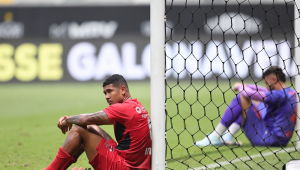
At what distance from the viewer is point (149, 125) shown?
3.17m

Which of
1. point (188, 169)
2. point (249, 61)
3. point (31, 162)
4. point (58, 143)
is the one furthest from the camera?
point (249, 61)

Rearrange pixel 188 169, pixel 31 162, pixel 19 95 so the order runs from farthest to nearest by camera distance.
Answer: pixel 19 95
pixel 31 162
pixel 188 169

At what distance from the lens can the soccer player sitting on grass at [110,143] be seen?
3.05m

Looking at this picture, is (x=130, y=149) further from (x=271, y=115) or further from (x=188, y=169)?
(x=271, y=115)

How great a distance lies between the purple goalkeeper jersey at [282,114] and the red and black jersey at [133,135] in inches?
78.2

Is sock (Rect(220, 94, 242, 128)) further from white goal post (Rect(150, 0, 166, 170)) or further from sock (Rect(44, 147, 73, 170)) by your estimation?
sock (Rect(44, 147, 73, 170))

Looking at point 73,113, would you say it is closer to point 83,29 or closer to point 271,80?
point 271,80

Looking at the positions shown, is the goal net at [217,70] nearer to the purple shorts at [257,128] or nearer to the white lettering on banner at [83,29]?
the purple shorts at [257,128]

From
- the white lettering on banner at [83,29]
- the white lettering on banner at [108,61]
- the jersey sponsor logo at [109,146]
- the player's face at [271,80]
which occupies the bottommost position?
the jersey sponsor logo at [109,146]

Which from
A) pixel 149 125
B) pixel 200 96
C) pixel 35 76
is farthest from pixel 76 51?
pixel 149 125

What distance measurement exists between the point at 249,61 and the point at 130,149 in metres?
9.44

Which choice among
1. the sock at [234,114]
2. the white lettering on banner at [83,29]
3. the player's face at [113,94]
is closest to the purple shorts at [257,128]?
the sock at [234,114]

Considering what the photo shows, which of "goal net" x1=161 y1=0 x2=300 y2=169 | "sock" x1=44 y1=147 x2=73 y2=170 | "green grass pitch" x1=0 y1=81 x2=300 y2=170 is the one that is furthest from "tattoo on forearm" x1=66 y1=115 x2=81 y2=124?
"goal net" x1=161 y1=0 x2=300 y2=169

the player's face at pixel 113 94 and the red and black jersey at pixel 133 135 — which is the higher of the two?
the player's face at pixel 113 94
